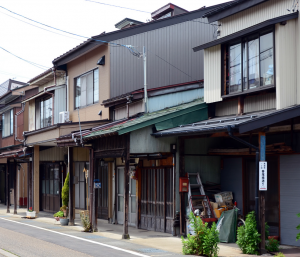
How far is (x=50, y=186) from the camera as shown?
26531 mm

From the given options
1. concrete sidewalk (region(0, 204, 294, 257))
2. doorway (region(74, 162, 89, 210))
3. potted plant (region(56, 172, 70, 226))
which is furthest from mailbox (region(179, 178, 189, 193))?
doorway (region(74, 162, 89, 210))

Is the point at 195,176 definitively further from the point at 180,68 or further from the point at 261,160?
the point at 180,68

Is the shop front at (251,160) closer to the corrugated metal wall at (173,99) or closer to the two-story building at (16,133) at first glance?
the corrugated metal wall at (173,99)

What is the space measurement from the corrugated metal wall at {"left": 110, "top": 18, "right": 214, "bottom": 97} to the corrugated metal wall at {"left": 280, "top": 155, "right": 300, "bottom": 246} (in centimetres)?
759

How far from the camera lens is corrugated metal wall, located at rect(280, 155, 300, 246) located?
12312mm

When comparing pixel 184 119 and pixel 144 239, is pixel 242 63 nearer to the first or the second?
pixel 184 119

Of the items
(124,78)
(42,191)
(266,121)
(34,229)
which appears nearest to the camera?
A: (266,121)

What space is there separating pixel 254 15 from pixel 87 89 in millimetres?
9738

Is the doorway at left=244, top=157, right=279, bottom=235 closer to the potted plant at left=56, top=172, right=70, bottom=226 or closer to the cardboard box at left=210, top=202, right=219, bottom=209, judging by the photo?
the cardboard box at left=210, top=202, right=219, bottom=209

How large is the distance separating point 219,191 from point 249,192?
1.28 metres

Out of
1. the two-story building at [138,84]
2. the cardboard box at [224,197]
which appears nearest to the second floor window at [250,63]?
the two-story building at [138,84]

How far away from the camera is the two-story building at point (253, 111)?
12.0 meters

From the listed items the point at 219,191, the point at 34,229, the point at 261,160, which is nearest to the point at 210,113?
the point at 219,191

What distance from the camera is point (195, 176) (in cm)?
1497
